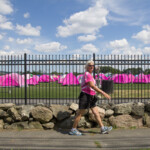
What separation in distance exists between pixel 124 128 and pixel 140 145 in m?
1.37

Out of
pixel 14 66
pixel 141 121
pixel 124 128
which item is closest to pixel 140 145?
pixel 124 128

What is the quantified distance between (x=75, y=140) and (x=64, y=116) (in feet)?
3.64

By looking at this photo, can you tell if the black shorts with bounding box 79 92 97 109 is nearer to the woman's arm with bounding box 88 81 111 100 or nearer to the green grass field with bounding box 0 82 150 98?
the woman's arm with bounding box 88 81 111 100

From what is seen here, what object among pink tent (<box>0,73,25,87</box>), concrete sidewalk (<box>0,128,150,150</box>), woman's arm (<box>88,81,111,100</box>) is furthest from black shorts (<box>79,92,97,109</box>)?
pink tent (<box>0,73,25,87</box>)

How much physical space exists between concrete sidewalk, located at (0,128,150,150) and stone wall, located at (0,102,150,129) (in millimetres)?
248

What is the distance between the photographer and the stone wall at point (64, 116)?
510 centimetres

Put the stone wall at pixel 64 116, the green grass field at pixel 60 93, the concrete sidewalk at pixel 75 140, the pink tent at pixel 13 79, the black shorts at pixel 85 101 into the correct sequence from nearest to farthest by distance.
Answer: the concrete sidewalk at pixel 75 140
the black shorts at pixel 85 101
the stone wall at pixel 64 116
the green grass field at pixel 60 93
the pink tent at pixel 13 79

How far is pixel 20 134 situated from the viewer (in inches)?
183

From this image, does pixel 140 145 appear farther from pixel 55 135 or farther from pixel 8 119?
pixel 8 119

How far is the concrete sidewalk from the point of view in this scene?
3.71 meters

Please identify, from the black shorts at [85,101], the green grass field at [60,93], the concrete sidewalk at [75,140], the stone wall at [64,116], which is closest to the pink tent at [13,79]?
the green grass field at [60,93]

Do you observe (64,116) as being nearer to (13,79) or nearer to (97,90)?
(97,90)

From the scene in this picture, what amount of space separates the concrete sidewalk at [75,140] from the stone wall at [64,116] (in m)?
0.25

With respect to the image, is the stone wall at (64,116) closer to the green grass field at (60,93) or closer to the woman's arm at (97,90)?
the green grass field at (60,93)
